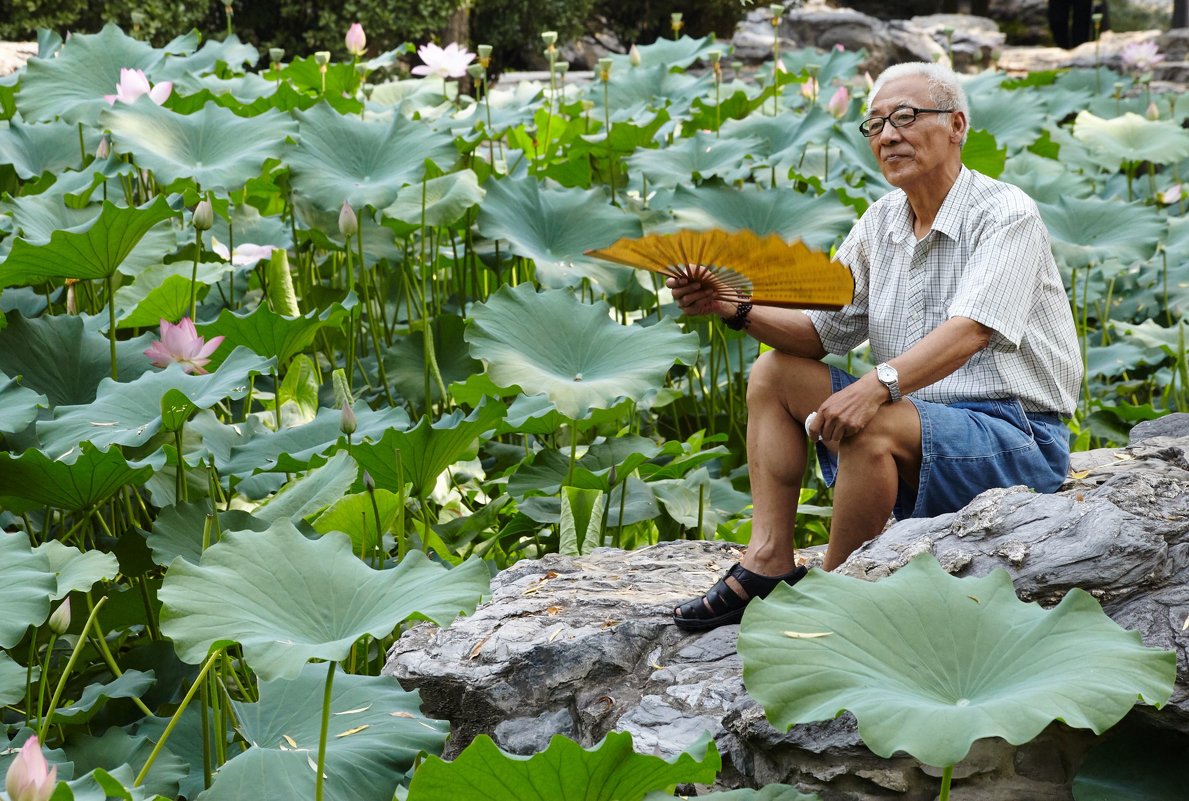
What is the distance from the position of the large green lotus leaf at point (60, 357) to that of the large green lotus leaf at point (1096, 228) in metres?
2.22

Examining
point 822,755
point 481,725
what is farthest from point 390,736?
point 822,755

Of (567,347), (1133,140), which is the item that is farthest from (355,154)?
(1133,140)

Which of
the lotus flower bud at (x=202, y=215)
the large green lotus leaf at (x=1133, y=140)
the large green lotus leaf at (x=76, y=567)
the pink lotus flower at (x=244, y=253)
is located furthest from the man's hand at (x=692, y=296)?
the large green lotus leaf at (x=1133, y=140)

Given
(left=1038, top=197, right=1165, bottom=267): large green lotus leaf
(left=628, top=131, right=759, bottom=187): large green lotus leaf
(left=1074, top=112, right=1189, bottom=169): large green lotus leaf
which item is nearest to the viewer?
(left=1038, top=197, right=1165, bottom=267): large green lotus leaf

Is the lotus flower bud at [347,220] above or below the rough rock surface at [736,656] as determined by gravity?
above

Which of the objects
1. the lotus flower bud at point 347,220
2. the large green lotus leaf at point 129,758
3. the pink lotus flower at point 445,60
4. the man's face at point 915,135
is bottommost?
the large green lotus leaf at point 129,758

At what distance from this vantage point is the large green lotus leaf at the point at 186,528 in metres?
1.99

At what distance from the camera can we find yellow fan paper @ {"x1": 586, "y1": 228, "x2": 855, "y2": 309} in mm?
1691

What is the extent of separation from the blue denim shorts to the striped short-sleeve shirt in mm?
37

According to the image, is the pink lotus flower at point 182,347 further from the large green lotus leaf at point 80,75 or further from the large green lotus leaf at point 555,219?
the large green lotus leaf at point 80,75

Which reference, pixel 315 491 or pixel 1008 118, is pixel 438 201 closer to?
pixel 315 491

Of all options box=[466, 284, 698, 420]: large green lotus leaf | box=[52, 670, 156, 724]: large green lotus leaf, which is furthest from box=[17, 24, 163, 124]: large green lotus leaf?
box=[52, 670, 156, 724]: large green lotus leaf

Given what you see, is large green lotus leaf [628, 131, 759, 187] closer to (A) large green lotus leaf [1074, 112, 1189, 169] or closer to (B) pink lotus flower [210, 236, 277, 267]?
(B) pink lotus flower [210, 236, 277, 267]

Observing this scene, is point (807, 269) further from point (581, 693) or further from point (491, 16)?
point (491, 16)
